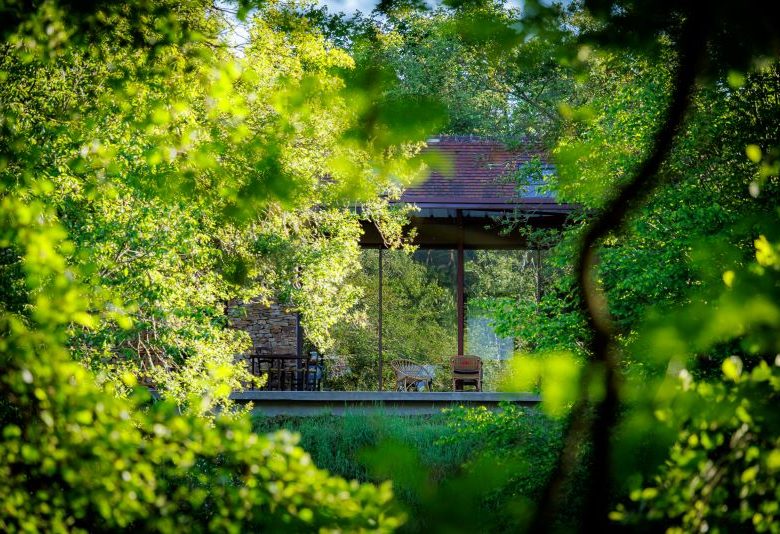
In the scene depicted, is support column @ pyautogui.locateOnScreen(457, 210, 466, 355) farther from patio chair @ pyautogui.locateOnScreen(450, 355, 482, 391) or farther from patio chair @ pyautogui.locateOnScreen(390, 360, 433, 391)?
patio chair @ pyautogui.locateOnScreen(390, 360, 433, 391)

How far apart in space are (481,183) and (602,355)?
14121 mm

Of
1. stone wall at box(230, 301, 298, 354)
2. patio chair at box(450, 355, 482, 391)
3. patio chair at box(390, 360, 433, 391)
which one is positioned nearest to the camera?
patio chair at box(450, 355, 482, 391)

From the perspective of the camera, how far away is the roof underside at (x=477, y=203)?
50.8ft

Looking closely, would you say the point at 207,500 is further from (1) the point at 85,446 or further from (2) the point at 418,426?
(2) the point at 418,426

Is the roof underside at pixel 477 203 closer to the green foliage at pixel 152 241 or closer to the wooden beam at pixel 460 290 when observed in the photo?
the wooden beam at pixel 460 290

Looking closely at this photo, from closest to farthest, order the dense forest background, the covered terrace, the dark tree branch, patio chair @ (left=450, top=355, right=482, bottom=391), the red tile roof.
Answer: the dark tree branch, the dense forest background, patio chair @ (left=450, top=355, right=482, bottom=391), the covered terrace, the red tile roof

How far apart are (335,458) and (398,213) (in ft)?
13.2

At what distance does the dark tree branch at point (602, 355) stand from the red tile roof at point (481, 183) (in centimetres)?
1225

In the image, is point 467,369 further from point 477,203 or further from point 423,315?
point 423,315

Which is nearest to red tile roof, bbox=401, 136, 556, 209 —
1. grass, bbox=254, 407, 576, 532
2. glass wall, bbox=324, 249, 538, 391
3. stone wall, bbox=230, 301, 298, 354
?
glass wall, bbox=324, 249, 538, 391

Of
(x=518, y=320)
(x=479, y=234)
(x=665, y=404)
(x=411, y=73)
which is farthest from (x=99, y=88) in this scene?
(x=411, y=73)

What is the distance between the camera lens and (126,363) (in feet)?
24.1

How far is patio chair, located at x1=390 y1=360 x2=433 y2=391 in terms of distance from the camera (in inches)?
666

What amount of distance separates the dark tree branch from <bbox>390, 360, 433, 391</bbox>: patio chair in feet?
47.4
